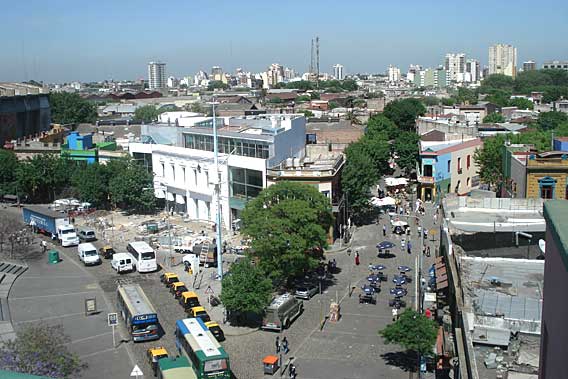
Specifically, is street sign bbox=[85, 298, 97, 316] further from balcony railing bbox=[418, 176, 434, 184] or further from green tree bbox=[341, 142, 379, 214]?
balcony railing bbox=[418, 176, 434, 184]

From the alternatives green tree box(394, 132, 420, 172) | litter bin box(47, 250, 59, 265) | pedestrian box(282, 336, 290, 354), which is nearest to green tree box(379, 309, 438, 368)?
pedestrian box(282, 336, 290, 354)

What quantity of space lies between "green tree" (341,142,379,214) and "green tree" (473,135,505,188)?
8.32 meters

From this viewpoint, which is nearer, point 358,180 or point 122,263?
point 122,263

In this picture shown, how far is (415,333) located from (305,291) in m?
7.29

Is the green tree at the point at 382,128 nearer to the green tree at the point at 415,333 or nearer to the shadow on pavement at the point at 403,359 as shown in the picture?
the shadow on pavement at the point at 403,359

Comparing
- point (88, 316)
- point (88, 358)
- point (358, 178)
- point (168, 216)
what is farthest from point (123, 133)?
point (88, 358)

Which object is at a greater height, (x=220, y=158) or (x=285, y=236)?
(x=220, y=158)

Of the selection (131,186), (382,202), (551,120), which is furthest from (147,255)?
(551,120)

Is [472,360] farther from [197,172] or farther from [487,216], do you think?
[197,172]

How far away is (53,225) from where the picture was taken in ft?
108

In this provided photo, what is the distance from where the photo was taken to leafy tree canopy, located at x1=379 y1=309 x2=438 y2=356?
1694 cm

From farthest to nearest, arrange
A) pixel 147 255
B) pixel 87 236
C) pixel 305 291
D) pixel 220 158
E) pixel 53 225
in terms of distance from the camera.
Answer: pixel 220 158 < pixel 87 236 < pixel 53 225 < pixel 147 255 < pixel 305 291

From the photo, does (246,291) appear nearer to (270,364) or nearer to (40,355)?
(270,364)

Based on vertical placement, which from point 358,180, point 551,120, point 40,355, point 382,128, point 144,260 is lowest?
point 144,260
